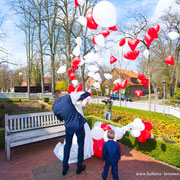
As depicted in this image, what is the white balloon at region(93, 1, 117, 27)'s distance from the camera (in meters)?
2.74

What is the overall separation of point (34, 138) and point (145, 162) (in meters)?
2.98

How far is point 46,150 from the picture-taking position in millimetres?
4082

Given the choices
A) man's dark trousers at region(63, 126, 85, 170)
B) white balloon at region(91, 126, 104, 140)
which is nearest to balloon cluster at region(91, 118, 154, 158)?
white balloon at region(91, 126, 104, 140)

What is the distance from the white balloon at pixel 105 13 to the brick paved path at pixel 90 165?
3.23 m

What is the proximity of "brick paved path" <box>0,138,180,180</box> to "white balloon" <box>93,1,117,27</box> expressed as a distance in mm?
3232

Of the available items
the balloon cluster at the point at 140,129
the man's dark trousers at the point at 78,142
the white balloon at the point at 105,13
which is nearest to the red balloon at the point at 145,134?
the balloon cluster at the point at 140,129

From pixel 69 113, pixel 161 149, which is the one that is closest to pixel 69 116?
pixel 69 113

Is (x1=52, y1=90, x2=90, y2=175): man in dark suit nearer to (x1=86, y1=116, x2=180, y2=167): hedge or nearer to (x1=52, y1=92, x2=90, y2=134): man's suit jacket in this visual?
(x1=52, y1=92, x2=90, y2=134): man's suit jacket

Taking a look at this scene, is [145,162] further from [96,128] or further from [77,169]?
[77,169]

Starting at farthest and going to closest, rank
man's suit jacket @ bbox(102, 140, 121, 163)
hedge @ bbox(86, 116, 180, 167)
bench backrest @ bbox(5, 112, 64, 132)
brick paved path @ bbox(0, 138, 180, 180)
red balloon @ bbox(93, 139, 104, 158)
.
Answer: bench backrest @ bbox(5, 112, 64, 132) → red balloon @ bbox(93, 139, 104, 158) → hedge @ bbox(86, 116, 180, 167) → brick paved path @ bbox(0, 138, 180, 180) → man's suit jacket @ bbox(102, 140, 121, 163)

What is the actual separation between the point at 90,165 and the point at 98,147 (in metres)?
0.45

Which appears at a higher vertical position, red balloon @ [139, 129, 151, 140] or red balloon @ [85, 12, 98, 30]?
red balloon @ [85, 12, 98, 30]

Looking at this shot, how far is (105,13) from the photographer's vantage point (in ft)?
9.18

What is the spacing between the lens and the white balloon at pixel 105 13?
2.74m
